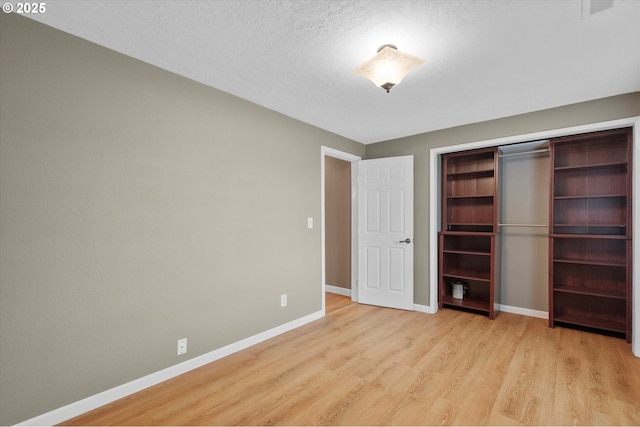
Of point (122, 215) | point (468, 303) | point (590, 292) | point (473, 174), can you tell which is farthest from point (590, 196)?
point (122, 215)

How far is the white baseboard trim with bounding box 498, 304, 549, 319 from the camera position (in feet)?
12.3

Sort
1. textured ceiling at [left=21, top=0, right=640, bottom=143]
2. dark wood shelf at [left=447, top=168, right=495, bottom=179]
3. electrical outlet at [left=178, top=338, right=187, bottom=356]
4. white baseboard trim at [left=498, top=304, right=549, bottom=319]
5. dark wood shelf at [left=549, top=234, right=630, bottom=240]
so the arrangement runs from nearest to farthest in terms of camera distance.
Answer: textured ceiling at [left=21, top=0, right=640, bottom=143]
electrical outlet at [left=178, top=338, right=187, bottom=356]
dark wood shelf at [left=549, top=234, right=630, bottom=240]
white baseboard trim at [left=498, top=304, right=549, bottom=319]
dark wood shelf at [left=447, top=168, right=495, bottom=179]

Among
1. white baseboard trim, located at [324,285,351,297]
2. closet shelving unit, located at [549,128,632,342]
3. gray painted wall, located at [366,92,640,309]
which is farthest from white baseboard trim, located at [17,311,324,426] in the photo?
closet shelving unit, located at [549,128,632,342]

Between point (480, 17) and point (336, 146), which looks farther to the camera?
point (336, 146)

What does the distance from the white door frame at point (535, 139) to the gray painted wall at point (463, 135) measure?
49 millimetres

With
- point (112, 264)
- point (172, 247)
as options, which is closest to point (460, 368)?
point (172, 247)

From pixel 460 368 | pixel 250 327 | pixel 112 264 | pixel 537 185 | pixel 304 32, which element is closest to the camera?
pixel 304 32

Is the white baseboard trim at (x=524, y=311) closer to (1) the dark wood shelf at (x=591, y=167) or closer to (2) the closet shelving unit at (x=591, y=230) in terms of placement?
(2) the closet shelving unit at (x=591, y=230)

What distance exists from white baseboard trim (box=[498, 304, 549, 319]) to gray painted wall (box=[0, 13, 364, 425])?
318 centimetres

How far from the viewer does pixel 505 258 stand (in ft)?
13.3

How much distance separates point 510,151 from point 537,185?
549mm

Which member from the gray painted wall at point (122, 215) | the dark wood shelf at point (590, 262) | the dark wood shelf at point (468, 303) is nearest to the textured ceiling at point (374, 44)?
the gray painted wall at point (122, 215)

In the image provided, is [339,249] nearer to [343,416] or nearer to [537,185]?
[537,185]

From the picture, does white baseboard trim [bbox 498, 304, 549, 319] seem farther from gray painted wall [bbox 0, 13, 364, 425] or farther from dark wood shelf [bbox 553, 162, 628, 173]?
gray painted wall [bbox 0, 13, 364, 425]
